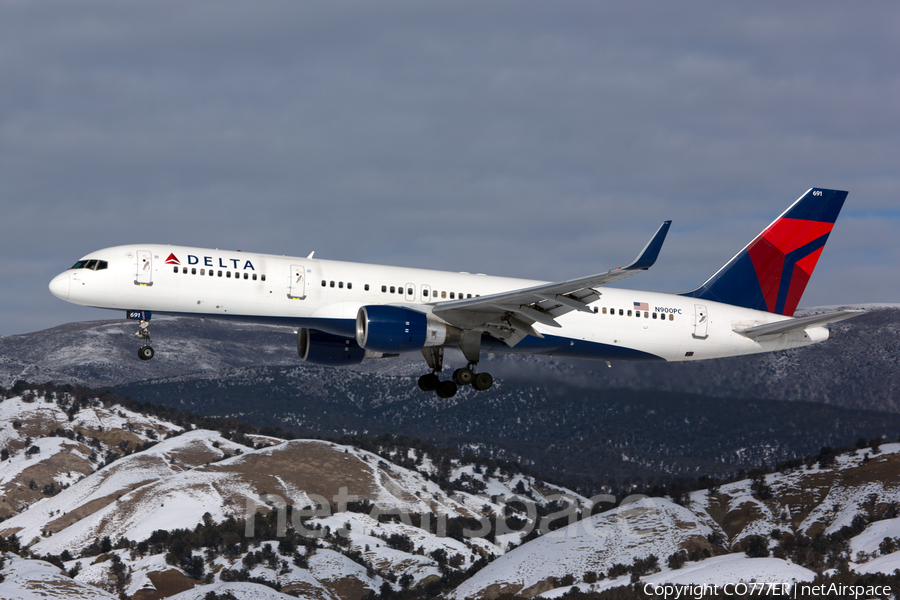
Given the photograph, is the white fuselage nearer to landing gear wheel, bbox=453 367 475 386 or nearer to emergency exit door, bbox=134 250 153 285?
emergency exit door, bbox=134 250 153 285

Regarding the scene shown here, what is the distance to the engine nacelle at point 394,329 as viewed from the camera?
120 ft

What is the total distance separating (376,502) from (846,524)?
67875mm

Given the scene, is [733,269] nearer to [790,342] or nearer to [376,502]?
[790,342]

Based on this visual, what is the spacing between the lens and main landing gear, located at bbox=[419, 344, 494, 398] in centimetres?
4072

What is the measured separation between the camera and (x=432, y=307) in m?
39.0

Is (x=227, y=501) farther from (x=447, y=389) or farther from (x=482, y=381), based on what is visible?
(x=482, y=381)

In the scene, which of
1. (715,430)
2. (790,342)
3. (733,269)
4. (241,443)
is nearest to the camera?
(790,342)

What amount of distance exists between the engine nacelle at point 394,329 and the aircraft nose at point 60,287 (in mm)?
10724

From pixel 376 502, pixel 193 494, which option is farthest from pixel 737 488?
pixel 193 494

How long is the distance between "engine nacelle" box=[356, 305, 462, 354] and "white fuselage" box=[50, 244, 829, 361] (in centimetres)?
161

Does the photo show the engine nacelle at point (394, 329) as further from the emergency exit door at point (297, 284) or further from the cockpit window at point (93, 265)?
the cockpit window at point (93, 265)

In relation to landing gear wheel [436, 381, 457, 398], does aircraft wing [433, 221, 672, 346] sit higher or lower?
higher

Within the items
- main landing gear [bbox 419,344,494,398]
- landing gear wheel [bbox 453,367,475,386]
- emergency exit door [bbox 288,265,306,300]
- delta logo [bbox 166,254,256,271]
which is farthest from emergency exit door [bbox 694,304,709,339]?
delta logo [bbox 166,254,256,271]

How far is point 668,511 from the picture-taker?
121m
